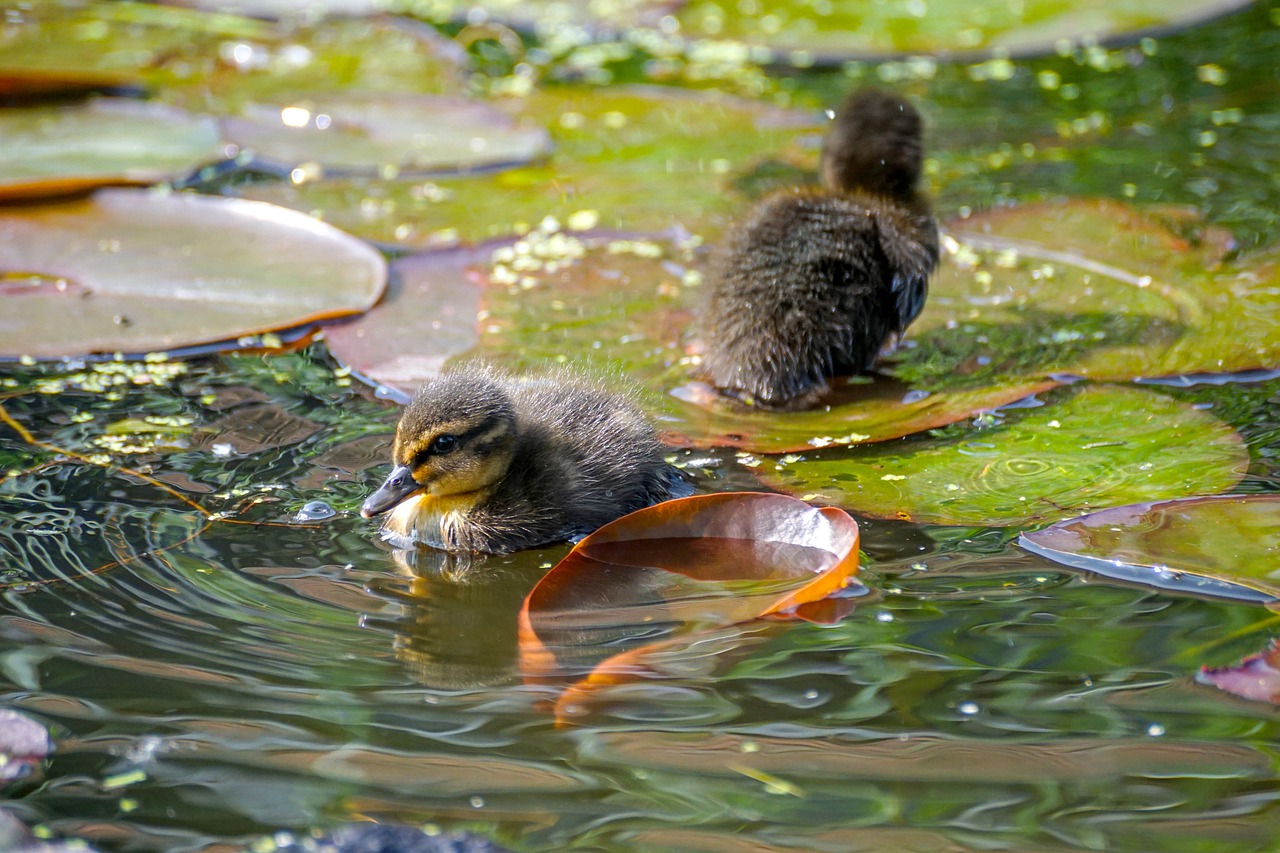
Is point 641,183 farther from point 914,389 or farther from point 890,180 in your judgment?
point 914,389

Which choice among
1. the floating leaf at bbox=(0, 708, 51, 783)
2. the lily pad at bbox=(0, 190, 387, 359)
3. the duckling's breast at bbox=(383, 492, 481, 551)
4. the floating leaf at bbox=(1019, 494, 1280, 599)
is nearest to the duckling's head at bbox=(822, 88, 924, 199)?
the lily pad at bbox=(0, 190, 387, 359)

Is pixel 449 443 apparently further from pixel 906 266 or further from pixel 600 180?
pixel 600 180

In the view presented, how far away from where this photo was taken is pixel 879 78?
5996mm

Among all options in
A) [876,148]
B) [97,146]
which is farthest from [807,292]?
[97,146]

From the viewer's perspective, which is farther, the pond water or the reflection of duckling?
the reflection of duckling

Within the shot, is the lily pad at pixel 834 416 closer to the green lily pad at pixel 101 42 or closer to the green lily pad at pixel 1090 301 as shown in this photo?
the green lily pad at pixel 1090 301

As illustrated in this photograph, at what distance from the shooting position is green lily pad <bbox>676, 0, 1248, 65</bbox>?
6145 millimetres

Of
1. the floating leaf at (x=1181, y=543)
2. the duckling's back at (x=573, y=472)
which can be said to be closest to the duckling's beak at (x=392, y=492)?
the duckling's back at (x=573, y=472)

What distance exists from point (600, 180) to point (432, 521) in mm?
2308

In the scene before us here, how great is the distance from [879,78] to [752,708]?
4.39m

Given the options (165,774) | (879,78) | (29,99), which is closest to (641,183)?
(879,78)

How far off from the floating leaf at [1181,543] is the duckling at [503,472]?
0.87 meters

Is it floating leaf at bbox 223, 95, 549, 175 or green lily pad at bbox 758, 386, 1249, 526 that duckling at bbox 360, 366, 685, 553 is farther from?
floating leaf at bbox 223, 95, 549, 175

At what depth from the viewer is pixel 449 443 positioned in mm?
2828
